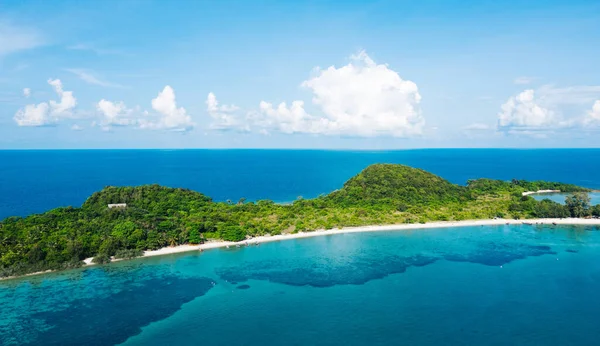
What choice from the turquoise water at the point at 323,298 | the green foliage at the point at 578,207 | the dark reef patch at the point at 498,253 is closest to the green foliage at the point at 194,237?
the turquoise water at the point at 323,298

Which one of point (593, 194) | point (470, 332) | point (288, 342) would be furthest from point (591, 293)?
point (593, 194)

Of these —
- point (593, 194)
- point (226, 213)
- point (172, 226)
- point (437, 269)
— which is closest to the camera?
point (437, 269)

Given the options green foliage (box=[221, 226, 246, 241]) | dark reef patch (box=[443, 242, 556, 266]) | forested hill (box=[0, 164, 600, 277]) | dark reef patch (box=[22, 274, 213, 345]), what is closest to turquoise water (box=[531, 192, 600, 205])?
forested hill (box=[0, 164, 600, 277])

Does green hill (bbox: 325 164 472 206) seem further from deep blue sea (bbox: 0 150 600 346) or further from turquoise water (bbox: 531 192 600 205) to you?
turquoise water (bbox: 531 192 600 205)

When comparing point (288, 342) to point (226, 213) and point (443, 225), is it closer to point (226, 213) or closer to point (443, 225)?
point (226, 213)

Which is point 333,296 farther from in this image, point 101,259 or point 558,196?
point 558,196

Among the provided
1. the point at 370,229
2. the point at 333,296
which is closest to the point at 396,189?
the point at 370,229
